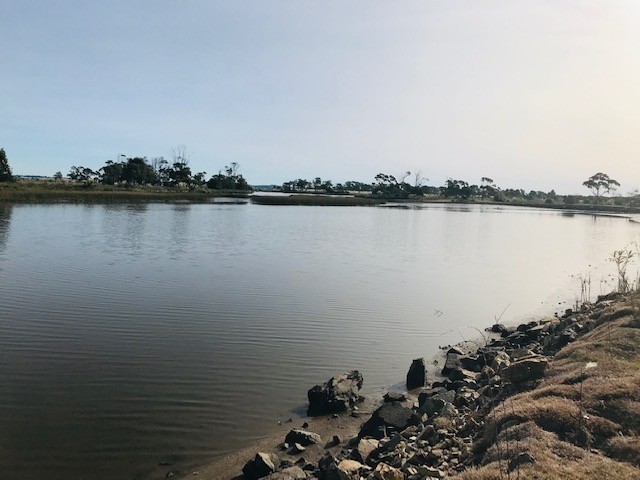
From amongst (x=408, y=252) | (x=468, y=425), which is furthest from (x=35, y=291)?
(x=408, y=252)

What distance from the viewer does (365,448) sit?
6879 mm

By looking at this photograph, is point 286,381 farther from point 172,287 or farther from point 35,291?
point 35,291

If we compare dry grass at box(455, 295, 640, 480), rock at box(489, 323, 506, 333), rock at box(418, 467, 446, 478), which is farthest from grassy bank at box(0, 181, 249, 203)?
dry grass at box(455, 295, 640, 480)

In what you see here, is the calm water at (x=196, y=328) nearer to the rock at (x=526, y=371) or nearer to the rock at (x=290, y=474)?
the rock at (x=290, y=474)

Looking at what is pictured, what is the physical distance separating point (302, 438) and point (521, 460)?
3517 mm

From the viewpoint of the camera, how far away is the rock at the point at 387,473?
5633 mm

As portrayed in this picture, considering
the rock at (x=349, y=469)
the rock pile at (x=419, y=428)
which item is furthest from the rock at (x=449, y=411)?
the rock at (x=349, y=469)

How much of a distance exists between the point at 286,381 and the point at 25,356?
5503 millimetres

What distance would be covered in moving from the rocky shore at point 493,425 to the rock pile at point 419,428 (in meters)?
0.02

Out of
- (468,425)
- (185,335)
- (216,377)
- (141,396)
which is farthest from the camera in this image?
(185,335)

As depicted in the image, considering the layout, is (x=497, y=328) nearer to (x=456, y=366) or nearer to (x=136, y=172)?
(x=456, y=366)

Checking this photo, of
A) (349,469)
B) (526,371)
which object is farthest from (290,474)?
(526,371)

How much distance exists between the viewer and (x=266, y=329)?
43.0 ft

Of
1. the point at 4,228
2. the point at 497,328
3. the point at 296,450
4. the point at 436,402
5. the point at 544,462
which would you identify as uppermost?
the point at 4,228
